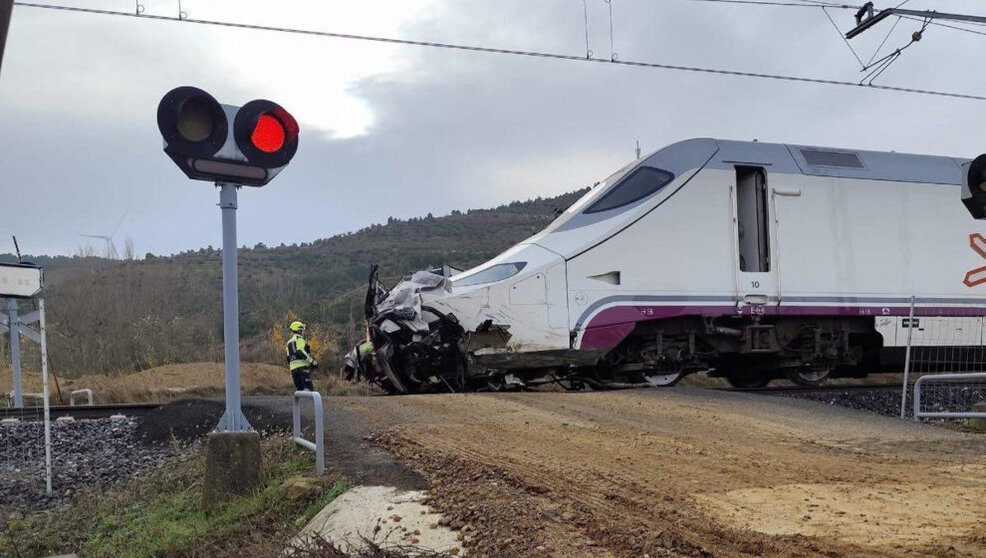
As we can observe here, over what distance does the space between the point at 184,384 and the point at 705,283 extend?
42.6ft

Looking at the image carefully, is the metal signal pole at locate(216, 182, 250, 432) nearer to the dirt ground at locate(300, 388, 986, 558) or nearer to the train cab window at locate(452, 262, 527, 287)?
the dirt ground at locate(300, 388, 986, 558)

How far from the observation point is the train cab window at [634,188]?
13094 mm

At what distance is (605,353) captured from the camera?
41.2 feet

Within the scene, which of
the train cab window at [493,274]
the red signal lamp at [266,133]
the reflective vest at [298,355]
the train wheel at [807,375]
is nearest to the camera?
the red signal lamp at [266,133]

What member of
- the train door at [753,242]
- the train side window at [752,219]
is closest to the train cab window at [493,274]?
the train door at [753,242]

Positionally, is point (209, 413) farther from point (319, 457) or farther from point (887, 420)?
point (887, 420)

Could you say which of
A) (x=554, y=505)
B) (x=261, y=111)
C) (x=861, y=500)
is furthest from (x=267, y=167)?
(x=861, y=500)

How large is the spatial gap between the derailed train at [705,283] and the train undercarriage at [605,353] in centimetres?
2

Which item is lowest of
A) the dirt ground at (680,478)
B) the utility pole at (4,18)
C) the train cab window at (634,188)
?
the dirt ground at (680,478)

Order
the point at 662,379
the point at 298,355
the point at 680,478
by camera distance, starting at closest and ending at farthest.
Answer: the point at 680,478
the point at 662,379
the point at 298,355

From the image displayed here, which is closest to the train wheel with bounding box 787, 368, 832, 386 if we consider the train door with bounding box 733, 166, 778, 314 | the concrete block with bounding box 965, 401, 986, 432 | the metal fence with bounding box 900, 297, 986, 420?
the metal fence with bounding box 900, 297, 986, 420

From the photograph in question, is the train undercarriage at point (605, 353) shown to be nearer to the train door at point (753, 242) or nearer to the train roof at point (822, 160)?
the train door at point (753, 242)

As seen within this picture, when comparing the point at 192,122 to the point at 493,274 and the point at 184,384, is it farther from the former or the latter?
the point at 184,384

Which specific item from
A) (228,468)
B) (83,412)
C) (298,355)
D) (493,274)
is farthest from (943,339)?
(83,412)
